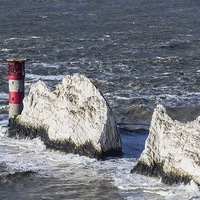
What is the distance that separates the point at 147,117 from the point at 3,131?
1579 cm

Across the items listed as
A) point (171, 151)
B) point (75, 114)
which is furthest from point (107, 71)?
point (171, 151)

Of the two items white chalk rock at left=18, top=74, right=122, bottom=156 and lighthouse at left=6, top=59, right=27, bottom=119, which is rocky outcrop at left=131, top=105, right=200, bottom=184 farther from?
lighthouse at left=6, top=59, right=27, bottom=119

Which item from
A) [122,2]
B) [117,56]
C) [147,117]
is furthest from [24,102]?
[122,2]

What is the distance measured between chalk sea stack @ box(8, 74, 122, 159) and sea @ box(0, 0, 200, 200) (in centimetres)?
92

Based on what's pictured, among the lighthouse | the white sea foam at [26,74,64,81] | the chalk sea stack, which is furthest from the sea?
the lighthouse

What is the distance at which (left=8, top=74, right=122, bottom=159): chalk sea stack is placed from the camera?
3488 cm

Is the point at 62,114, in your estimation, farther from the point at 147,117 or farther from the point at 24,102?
the point at 147,117

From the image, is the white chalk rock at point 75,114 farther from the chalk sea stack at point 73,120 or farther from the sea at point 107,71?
the sea at point 107,71

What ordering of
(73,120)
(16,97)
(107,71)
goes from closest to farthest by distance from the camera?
1. (73,120)
2. (16,97)
3. (107,71)

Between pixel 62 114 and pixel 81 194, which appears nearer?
pixel 81 194

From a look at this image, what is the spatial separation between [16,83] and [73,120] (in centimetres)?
870

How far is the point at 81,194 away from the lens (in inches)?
1142

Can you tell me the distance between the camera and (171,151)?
29.9m

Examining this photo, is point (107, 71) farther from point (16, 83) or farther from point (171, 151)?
point (171, 151)
